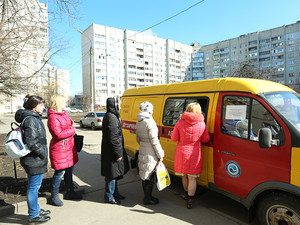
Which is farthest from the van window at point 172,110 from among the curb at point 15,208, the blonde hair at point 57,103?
the curb at point 15,208

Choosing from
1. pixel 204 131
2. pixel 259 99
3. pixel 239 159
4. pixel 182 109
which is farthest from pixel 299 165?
pixel 182 109

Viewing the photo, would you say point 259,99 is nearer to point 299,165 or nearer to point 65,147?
point 299,165

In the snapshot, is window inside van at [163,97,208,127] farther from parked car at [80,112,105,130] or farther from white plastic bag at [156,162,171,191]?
parked car at [80,112,105,130]

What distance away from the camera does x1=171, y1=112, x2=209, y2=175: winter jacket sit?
10.7 ft

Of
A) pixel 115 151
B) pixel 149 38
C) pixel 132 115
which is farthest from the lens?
pixel 149 38

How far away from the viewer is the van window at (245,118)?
9.05ft

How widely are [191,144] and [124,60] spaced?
84.4 meters

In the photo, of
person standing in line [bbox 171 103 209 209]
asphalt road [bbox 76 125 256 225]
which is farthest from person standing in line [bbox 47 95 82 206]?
asphalt road [bbox 76 125 256 225]

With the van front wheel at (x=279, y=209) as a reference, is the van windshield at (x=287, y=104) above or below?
above

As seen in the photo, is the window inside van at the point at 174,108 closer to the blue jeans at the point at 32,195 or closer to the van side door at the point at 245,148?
the van side door at the point at 245,148

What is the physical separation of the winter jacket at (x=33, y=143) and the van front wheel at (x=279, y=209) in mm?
3213

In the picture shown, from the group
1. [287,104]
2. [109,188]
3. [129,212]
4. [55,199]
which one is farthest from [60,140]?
[287,104]

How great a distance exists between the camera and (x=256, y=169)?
2760 mm

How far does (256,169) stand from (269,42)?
9129 centimetres
